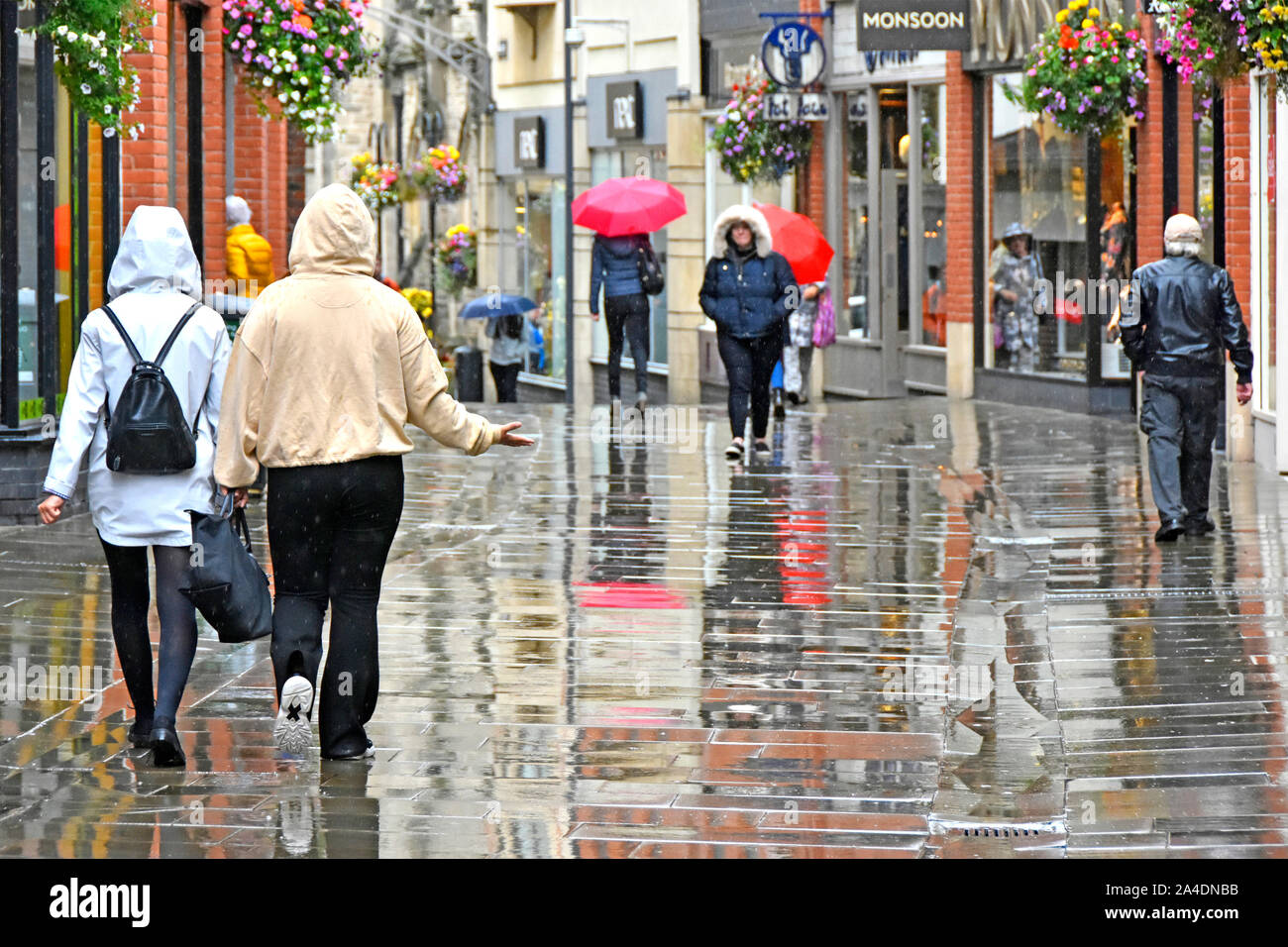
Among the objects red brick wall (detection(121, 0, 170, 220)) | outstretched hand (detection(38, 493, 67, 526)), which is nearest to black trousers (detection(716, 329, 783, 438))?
red brick wall (detection(121, 0, 170, 220))

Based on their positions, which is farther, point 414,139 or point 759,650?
point 414,139

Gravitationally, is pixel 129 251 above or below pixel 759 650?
above

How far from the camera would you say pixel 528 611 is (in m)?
9.73

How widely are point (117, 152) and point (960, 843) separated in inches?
378

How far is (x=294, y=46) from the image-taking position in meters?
16.9

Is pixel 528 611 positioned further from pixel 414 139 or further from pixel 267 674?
pixel 414 139

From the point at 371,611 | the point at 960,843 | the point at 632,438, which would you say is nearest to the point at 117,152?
the point at 632,438

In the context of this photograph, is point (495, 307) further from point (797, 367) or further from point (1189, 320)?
point (1189, 320)

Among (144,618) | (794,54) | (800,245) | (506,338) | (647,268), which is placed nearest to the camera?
(144,618)

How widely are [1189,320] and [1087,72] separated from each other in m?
7.84

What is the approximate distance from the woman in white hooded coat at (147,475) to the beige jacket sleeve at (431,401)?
663mm

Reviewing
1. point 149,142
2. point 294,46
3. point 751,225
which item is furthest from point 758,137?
point 149,142

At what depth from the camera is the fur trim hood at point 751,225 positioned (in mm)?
15594

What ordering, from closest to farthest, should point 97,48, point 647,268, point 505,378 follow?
point 97,48, point 647,268, point 505,378
